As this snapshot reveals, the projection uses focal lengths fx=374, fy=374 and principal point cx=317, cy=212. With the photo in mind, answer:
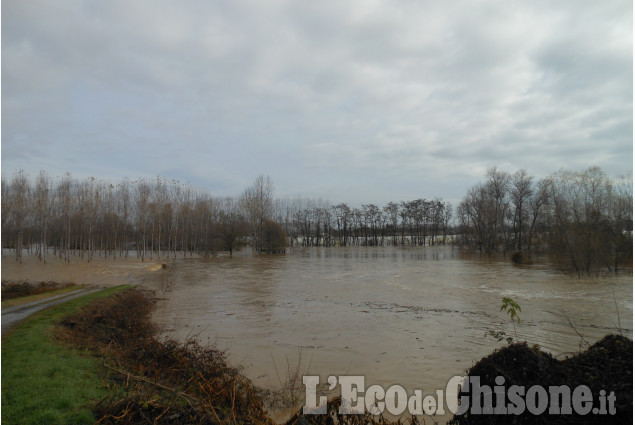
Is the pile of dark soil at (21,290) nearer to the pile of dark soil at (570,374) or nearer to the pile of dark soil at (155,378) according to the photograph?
the pile of dark soil at (155,378)

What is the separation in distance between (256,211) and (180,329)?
63579 mm

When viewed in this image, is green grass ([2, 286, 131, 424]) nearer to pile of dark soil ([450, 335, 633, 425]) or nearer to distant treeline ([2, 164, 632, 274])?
pile of dark soil ([450, 335, 633, 425])

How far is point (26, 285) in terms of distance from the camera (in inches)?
864

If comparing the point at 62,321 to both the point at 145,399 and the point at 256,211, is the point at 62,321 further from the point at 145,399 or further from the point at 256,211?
the point at 256,211

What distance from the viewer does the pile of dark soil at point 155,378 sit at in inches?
190

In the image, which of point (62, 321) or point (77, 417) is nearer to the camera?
point (77, 417)

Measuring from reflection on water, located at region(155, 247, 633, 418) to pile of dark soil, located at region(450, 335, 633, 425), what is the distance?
13.3ft

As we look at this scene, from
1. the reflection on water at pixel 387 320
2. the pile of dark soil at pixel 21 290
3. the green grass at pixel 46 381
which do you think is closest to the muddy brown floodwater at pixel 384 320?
the reflection on water at pixel 387 320

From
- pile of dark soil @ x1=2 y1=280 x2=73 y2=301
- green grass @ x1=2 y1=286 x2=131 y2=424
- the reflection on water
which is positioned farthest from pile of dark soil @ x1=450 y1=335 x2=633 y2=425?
pile of dark soil @ x1=2 y1=280 x2=73 y2=301

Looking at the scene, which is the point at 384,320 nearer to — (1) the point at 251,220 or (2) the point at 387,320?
(2) the point at 387,320

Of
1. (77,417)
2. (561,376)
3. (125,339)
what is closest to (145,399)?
(77,417)

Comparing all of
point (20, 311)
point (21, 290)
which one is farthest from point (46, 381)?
point (21, 290)

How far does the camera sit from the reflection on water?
9.45 m

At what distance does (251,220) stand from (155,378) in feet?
228
